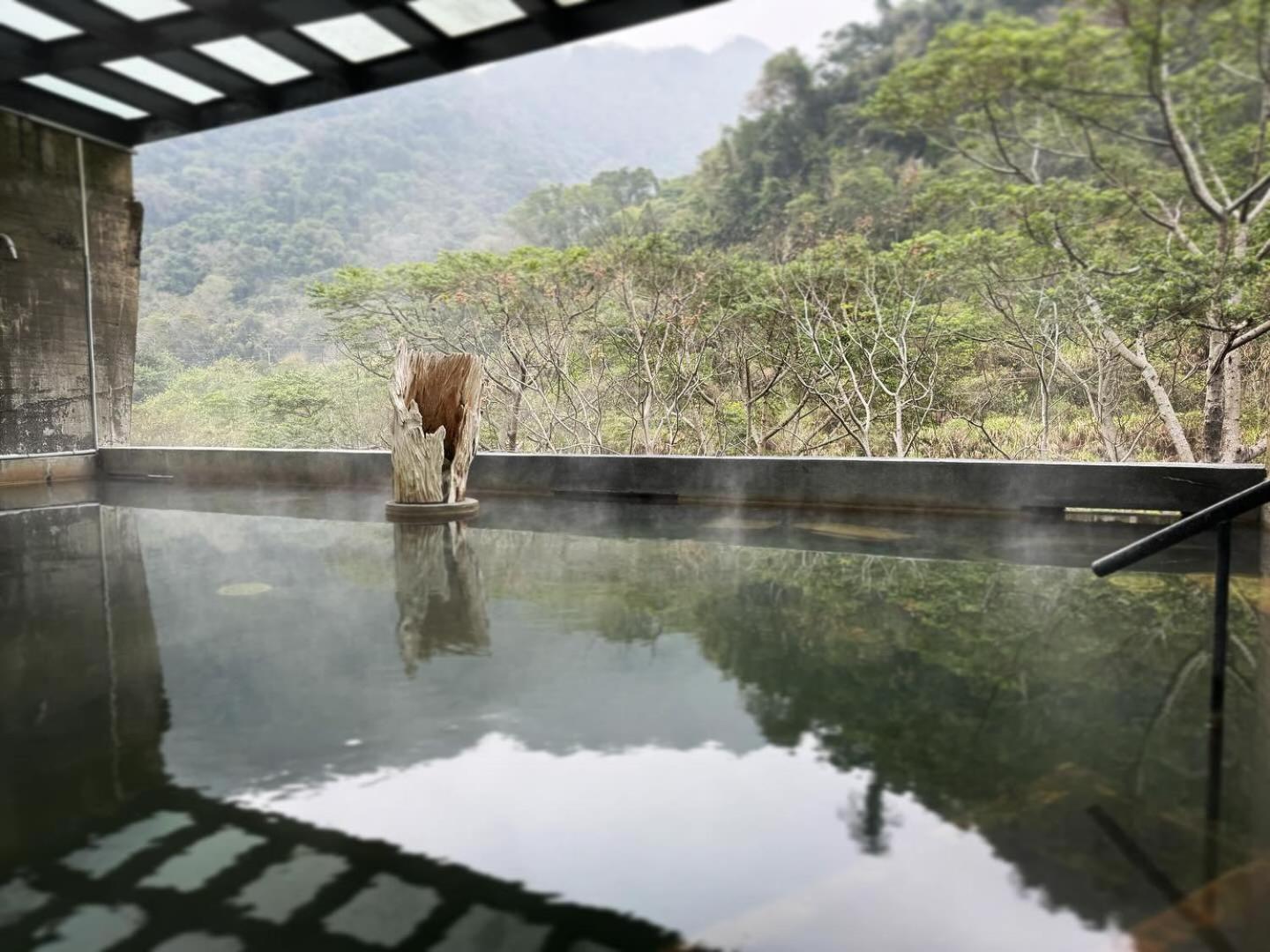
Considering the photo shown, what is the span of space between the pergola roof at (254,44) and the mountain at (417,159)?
224 inches

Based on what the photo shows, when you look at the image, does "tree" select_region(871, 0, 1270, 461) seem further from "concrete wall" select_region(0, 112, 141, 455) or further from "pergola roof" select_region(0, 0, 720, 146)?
"concrete wall" select_region(0, 112, 141, 455)

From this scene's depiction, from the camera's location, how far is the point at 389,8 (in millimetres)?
5270

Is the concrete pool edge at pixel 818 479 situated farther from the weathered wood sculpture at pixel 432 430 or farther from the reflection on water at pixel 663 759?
the reflection on water at pixel 663 759

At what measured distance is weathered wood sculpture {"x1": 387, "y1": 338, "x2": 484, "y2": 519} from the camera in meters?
5.50

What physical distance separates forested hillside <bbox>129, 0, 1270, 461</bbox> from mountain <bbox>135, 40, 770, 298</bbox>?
3.56 meters

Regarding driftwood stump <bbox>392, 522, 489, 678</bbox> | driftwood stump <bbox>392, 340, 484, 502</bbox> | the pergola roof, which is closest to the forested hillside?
the pergola roof

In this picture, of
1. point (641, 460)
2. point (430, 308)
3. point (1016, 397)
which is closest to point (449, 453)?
point (641, 460)

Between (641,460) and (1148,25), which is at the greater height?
(1148,25)

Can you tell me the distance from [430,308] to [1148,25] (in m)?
6.81

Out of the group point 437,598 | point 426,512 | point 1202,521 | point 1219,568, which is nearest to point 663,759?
point 1202,521

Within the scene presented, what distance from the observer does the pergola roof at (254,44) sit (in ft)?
17.3

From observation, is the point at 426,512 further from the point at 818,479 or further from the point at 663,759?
the point at 663,759

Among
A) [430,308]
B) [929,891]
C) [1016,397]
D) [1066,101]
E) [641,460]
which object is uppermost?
[1066,101]

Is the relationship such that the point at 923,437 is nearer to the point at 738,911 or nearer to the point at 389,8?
the point at 389,8
